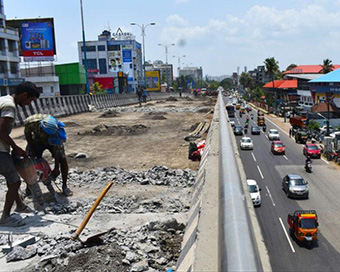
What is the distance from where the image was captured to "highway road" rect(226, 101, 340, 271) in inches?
496

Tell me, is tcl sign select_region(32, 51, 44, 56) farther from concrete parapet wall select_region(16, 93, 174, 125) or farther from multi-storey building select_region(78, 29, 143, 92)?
multi-storey building select_region(78, 29, 143, 92)

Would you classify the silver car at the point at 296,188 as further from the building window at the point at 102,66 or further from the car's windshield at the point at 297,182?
the building window at the point at 102,66

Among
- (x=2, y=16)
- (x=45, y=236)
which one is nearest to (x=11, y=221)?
(x=45, y=236)

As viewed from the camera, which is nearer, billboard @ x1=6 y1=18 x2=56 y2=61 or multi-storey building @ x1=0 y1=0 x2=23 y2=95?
multi-storey building @ x1=0 y1=0 x2=23 y2=95

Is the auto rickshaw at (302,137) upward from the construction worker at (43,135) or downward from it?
downward

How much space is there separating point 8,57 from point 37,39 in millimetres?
7570

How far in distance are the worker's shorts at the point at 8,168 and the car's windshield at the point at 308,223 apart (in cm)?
1102

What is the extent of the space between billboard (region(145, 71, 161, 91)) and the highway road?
135568 millimetres

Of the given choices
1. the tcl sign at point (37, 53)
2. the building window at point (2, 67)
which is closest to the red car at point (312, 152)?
the building window at point (2, 67)

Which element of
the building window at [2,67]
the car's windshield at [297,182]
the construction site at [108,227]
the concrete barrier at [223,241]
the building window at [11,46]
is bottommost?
the car's windshield at [297,182]

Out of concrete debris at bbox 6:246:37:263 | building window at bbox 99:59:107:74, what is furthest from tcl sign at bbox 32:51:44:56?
building window at bbox 99:59:107:74

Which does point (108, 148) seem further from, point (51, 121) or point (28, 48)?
point (28, 48)

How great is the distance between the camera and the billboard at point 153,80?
164875mm

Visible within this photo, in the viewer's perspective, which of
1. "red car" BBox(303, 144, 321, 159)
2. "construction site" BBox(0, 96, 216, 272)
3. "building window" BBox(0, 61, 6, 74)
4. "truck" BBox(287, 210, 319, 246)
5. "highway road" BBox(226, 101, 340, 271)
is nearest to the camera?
"construction site" BBox(0, 96, 216, 272)
